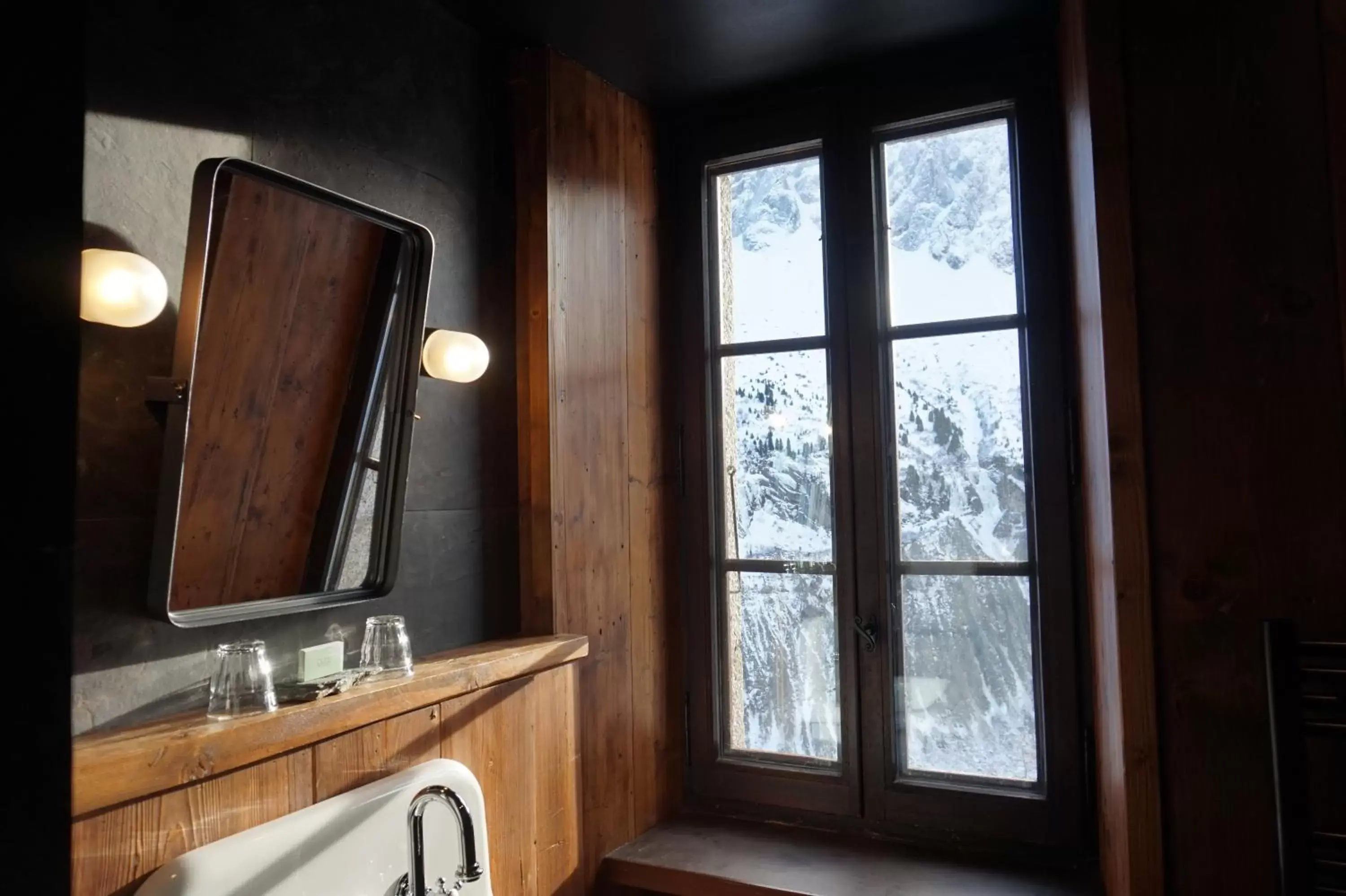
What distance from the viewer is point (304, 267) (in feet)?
4.50

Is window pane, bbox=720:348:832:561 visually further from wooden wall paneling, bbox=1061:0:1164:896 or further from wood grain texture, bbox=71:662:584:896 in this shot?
wooden wall paneling, bbox=1061:0:1164:896

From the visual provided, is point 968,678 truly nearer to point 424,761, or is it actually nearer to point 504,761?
point 504,761

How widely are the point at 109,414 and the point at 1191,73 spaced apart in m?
1.68

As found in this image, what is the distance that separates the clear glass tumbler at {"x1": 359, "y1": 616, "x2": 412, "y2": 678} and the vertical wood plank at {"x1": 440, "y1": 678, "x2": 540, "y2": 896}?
0.33 ft

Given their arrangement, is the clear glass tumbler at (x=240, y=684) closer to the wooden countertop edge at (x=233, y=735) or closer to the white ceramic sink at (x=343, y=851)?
the wooden countertop edge at (x=233, y=735)

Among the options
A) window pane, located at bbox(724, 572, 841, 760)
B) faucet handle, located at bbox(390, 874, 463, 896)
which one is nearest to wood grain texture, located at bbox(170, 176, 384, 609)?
faucet handle, located at bbox(390, 874, 463, 896)

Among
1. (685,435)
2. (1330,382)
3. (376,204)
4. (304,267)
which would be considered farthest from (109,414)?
(1330,382)

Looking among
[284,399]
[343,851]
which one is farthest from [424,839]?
[284,399]

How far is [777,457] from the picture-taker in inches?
89.7

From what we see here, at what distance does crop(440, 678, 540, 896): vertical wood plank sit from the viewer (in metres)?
1.57

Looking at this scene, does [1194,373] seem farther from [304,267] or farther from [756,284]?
[304,267]

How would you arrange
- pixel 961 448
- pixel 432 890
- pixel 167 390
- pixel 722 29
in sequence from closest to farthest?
pixel 167 390 < pixel 432 890 < pixel 722 29 < pixel 961 448

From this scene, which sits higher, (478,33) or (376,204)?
(478,33)

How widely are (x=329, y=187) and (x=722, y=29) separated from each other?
0.96 metres
